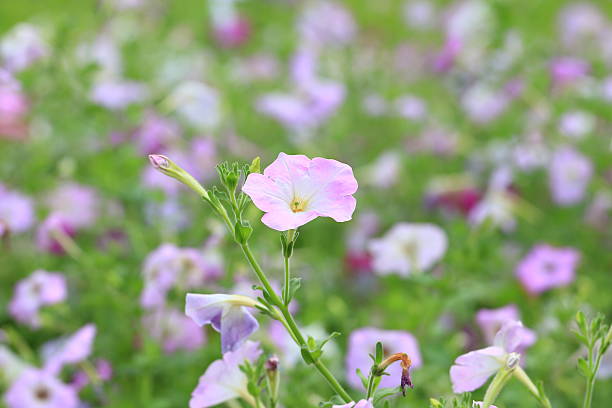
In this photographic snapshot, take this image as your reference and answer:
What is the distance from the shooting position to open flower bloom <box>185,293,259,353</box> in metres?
0.91

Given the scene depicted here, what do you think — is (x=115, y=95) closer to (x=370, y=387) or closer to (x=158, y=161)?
(x=158, y=161)

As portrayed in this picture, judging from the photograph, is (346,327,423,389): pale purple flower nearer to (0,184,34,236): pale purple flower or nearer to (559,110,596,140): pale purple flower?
(0,184,34,236): pale purple flower

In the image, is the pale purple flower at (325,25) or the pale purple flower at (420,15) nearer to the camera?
the pale purple flower at (325,25)

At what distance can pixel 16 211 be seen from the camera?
1.91 metres

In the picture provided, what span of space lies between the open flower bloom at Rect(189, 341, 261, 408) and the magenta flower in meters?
0.98

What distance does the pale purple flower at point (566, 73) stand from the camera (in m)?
2.52

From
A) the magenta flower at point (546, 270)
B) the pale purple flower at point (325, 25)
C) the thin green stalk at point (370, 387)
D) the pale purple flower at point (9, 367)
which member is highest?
the pale purple flower at point (325, 25)

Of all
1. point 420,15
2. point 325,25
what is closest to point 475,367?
point 325,25

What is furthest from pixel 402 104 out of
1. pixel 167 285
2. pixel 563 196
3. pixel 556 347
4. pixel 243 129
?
pixel 167 285

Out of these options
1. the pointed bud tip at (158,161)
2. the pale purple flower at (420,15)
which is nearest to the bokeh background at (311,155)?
the pointed bud tip at (158,161)

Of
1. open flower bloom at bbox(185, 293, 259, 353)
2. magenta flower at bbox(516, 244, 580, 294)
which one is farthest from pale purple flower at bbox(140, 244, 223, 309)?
magenta flower at bbox(516, 244, 580, 294)

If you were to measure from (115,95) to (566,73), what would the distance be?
4.71 feet

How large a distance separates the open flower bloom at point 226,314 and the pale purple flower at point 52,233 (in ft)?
2.65

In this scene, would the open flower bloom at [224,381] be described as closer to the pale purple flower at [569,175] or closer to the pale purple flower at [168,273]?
the pale purple flower at [168,273]
